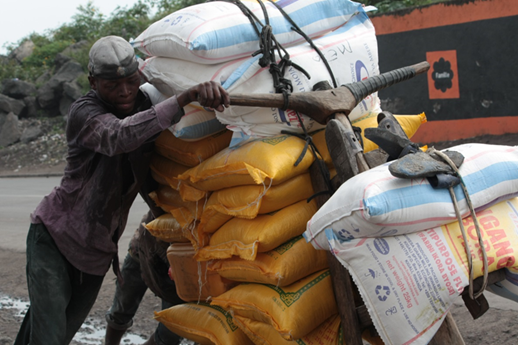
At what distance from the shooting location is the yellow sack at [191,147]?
2.71 metres

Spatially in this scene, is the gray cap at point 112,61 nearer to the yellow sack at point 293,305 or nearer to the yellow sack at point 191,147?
the yellow sack at point 191,147

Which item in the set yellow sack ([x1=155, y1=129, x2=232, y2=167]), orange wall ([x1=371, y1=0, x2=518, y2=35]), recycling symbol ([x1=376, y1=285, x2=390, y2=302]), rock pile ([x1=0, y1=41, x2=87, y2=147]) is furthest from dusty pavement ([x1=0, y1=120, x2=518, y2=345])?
rock pile ([x1=0, y1=41, x2=87, y2=147])

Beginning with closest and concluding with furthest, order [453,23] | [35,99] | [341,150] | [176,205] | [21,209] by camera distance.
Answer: [341,150] < [176,205] < [21,209] < [453,23] < [35,99]

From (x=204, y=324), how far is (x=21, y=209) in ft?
25.6

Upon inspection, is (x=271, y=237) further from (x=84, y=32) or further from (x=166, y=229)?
(x=84, y=32)

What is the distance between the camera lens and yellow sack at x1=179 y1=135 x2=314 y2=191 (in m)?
2.29

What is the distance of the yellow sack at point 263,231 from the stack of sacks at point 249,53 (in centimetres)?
34

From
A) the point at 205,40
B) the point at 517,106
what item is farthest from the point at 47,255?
Answer: the point at 517,106

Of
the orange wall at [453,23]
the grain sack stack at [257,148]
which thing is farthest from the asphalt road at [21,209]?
the orange wall at [453,23]

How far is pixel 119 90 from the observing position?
8.38 ft

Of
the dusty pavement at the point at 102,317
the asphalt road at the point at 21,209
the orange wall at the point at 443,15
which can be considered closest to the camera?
the dusty pavement at the point at 102,317

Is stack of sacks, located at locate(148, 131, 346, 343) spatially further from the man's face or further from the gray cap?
the gray cap

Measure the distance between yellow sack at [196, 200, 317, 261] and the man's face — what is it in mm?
702

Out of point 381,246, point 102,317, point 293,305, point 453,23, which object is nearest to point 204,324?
point 293,305
